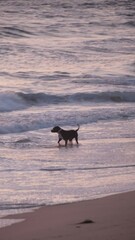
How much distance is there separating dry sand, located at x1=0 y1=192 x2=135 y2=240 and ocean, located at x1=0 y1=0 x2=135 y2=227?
16.9 inches

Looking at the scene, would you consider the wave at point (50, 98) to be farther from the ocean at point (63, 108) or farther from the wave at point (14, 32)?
the wave at point (14, 32)

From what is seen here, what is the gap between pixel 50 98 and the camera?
19062mm

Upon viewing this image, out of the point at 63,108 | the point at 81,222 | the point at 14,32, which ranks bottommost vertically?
the point at 63,108

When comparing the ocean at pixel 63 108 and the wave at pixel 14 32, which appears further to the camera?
the wave at pixel 14 32

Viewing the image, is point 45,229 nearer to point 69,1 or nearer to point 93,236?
point 93,236

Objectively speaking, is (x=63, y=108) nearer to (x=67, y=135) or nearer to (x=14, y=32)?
(x=67, y=135)

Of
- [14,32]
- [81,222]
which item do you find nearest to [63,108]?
[81,222]

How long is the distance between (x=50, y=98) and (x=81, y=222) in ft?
39.0

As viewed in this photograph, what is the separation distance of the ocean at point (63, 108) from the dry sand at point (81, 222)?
428 millimetres

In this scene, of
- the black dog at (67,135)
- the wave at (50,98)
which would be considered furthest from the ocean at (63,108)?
the black dog at (67,135)

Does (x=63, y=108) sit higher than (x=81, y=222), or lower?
lower

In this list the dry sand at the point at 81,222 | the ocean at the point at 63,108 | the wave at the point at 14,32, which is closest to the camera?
the dry sand at the point at 81,222

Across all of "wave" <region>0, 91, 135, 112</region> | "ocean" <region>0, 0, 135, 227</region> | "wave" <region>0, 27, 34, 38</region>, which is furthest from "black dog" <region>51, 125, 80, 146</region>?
"wave" <region>0, 27, 34, 38</region>

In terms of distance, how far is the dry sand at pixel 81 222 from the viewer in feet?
22.2
